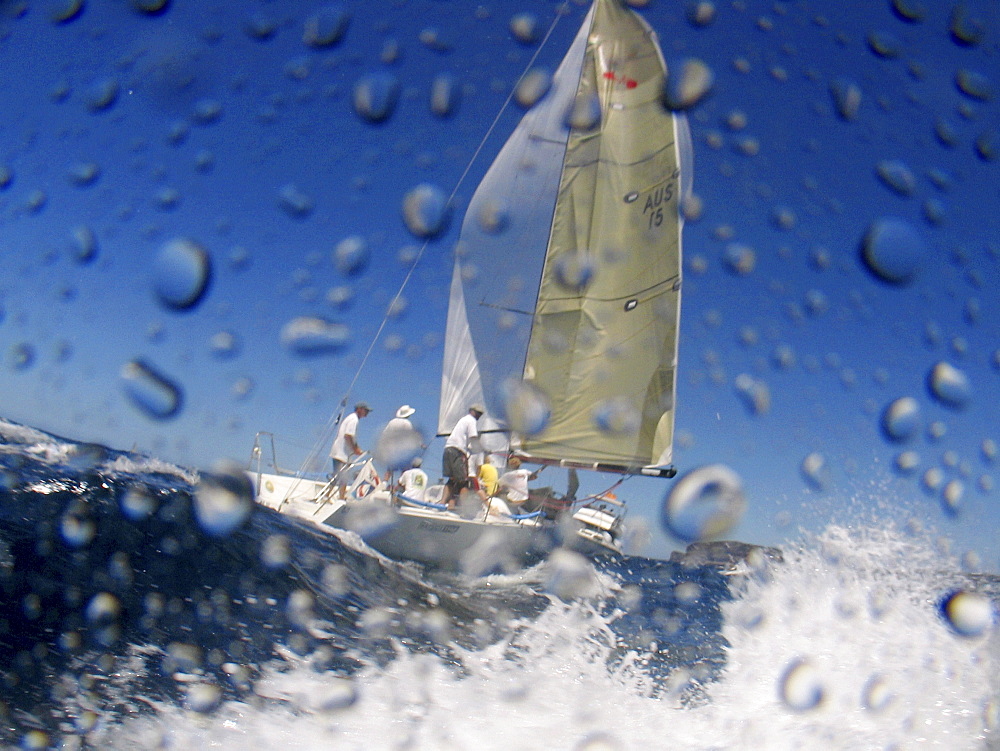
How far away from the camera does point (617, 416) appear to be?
28.6ft

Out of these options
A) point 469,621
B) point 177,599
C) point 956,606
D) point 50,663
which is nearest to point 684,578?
point 469,621

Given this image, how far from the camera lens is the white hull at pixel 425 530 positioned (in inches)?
232

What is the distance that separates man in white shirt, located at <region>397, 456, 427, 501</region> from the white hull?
218 millimetres

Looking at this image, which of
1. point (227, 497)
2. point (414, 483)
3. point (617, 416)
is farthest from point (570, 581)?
point (617, 416)

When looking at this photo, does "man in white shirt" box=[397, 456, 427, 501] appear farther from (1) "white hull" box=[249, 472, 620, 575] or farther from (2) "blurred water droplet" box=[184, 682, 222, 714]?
(2) "blurred water droplet" box=[184, 682, 222, 714]

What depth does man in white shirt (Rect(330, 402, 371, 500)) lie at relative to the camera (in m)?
6.05

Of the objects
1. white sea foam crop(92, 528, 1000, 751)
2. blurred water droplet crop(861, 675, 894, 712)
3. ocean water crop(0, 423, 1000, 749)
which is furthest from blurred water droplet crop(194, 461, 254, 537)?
blurred water droplet crop(861, 675, 894, 712)

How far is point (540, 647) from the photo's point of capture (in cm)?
320

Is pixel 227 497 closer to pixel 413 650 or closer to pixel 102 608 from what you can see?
pixel 102 608

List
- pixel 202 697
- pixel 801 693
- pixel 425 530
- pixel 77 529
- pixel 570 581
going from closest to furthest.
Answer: pixel 202 697 → pixel 801 693 → pixel 77 529 → pixel 570 581 → pixel 425 530

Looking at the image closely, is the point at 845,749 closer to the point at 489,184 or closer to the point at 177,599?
the point at 177,599

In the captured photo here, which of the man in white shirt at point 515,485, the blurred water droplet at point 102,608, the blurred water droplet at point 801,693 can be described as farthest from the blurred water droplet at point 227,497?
the man in white shirt at point 515,485

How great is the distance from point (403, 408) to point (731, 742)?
Result: 138 inches

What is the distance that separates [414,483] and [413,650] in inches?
149
